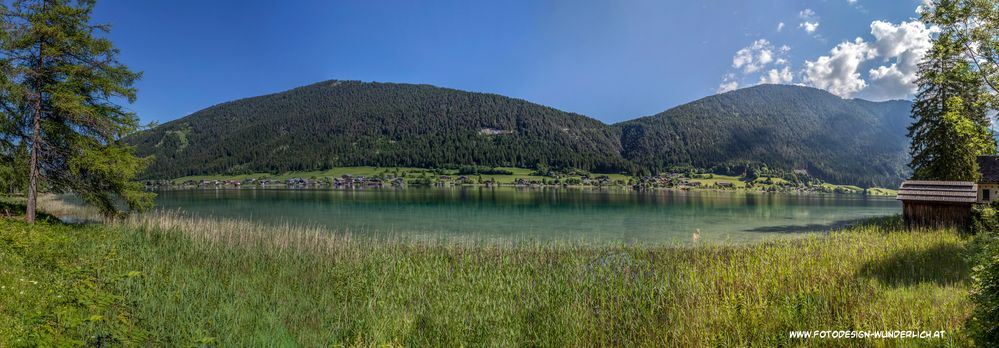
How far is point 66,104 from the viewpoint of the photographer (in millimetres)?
17172

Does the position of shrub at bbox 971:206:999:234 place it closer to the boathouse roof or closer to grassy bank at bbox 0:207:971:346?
the boathouse roof

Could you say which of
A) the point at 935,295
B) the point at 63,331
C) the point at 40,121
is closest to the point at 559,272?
the point at 935,295

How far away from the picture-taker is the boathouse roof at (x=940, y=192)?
20.4m

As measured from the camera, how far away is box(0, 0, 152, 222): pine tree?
1725cm

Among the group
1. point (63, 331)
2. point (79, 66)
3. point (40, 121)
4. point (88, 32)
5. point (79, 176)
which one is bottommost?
point (63, 331)

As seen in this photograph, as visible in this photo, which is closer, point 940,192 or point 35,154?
point 35,154

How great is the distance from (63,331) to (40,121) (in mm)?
19188

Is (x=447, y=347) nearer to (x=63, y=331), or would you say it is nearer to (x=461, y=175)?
(x=63, y=331)

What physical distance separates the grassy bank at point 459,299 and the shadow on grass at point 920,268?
7 centimetres

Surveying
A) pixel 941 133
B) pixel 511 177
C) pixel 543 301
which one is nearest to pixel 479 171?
pixel 511 177

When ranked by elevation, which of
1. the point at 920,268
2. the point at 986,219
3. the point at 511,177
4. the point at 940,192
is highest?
the point at 511,177

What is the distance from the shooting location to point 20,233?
524 inches

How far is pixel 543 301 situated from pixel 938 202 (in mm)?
24371

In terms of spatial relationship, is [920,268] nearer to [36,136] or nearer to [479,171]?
[36,136]
